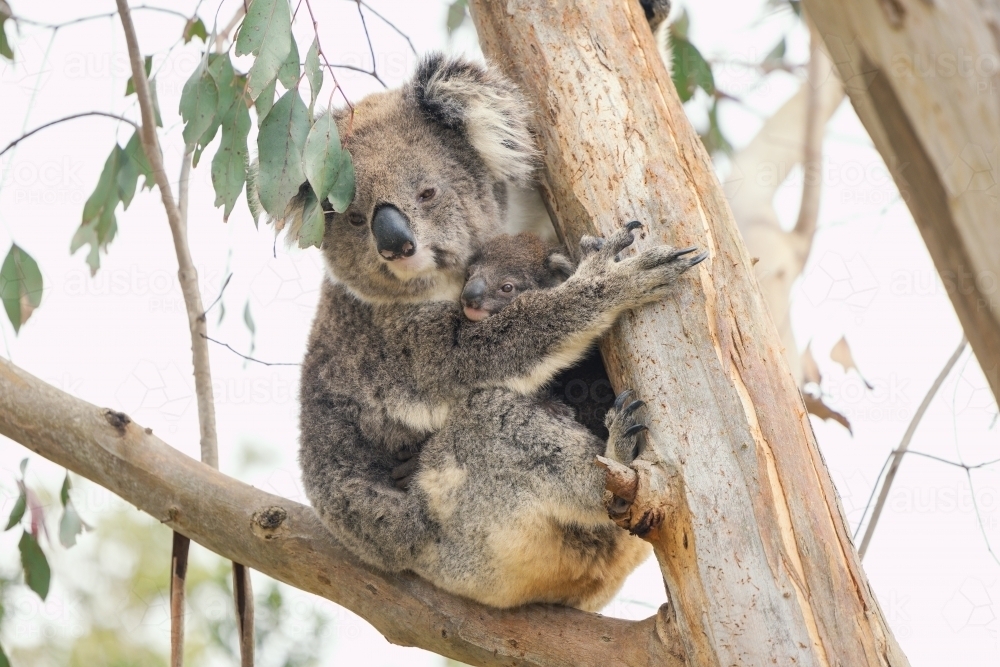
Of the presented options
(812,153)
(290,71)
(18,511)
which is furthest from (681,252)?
(812,153)

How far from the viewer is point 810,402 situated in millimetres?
4008

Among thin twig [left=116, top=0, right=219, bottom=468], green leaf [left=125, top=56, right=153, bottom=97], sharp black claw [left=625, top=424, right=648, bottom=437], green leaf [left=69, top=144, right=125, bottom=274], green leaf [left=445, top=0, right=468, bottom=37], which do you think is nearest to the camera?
sharp black claw [left=625, top=424, right=648, bottom=437]

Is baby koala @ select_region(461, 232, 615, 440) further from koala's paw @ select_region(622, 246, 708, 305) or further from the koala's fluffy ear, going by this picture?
koala's paw @ select_region(622, 246, 708, 305)

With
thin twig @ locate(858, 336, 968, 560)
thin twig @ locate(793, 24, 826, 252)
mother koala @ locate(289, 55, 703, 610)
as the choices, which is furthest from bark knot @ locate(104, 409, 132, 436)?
thin twig @ locate(793, 24, 826, 252)

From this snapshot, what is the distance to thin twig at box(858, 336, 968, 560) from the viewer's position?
3.44m

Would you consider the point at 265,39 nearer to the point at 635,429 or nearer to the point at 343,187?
the point at 343,187

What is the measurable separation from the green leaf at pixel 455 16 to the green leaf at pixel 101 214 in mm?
1863

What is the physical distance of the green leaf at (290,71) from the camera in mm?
2508

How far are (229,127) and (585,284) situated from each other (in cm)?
117

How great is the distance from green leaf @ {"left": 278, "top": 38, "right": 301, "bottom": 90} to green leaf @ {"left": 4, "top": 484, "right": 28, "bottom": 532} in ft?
6.78

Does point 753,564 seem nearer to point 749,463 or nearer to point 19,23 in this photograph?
point 749,463

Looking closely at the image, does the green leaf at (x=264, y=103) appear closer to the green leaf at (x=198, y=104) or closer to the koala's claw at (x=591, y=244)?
the green leaf at (x=198, y=104)

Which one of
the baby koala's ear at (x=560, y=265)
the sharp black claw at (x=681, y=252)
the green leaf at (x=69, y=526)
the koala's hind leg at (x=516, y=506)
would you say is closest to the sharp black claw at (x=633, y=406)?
the koala's hind leg at (x=516, y=506)

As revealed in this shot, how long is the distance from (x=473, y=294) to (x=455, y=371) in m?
0.22
